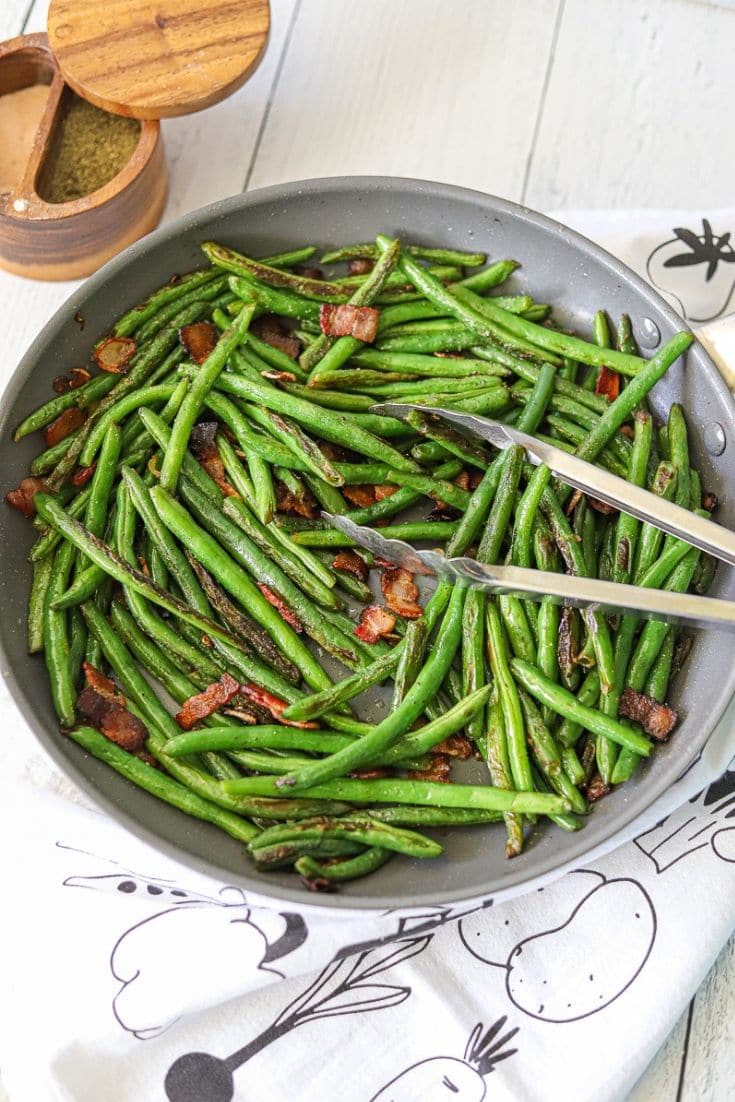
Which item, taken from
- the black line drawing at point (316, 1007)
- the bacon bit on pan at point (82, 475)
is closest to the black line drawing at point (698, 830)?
the black line drawing at point (316, 1007)

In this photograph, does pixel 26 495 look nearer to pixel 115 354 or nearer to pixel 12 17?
pixel 115 354

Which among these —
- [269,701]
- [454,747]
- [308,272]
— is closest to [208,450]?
[308,272]

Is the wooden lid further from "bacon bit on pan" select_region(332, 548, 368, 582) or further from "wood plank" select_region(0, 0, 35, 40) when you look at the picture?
"bacon bit on pan" select_region(332, 548, 368, 582)

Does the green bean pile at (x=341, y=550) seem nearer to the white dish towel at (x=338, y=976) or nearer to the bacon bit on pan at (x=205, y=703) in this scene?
the bacon bit on pan at (x=205, y=703)

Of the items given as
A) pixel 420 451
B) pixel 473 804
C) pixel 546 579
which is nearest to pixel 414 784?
pixel 473 804

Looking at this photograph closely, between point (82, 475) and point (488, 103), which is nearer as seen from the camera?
point (82, 475)

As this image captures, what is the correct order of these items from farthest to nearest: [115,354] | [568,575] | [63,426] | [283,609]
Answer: [115,354]
[63,426]
[283,609]
[568,575]

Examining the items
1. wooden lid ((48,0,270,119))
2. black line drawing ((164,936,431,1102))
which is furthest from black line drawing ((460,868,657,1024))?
wooden lid ((48,0,270,119))
